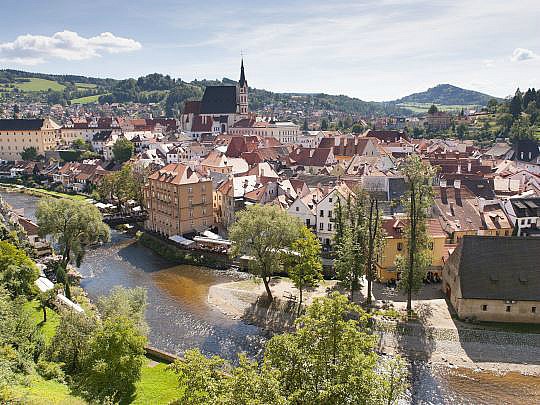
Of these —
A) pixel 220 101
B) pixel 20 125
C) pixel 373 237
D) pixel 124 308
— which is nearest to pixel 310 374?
pixel 124 308

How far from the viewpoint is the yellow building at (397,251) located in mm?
44906

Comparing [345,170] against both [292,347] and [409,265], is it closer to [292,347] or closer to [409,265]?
[409,265]

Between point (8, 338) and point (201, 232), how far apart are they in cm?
3714

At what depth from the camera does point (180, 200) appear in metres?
60.9

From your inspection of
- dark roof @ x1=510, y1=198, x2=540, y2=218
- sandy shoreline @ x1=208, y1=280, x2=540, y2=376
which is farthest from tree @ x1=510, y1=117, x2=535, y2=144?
sandy shoreline @ x1=208, y1=280, x2=540, y2=376

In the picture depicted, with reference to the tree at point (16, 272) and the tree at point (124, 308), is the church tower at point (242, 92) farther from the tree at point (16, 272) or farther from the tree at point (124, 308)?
the tree at point (124, 308)

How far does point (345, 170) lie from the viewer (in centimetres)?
7831

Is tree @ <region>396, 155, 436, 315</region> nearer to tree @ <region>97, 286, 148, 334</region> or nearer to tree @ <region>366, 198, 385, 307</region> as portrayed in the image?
tree @ <region>366, 198, 385, 307</region>

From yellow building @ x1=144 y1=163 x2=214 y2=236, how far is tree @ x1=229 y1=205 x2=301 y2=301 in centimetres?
2071

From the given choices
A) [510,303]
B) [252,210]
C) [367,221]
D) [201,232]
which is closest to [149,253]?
[201,232]

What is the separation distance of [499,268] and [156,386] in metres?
27.2

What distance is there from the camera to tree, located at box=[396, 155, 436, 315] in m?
38.0

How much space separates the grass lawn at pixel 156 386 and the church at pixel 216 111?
12448 cm

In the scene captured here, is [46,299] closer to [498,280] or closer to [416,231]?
[416,231]
